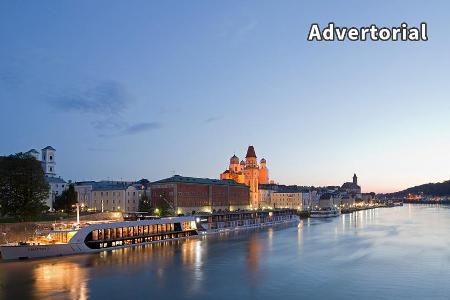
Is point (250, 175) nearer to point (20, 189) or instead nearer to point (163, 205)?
point (163, 205)

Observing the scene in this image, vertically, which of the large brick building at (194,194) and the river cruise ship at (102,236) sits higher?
the large brick building at (194,194)

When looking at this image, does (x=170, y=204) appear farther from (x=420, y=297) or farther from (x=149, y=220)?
(x=420, y=297)

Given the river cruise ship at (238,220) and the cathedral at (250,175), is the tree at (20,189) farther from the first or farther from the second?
the cathedral at (250,175)

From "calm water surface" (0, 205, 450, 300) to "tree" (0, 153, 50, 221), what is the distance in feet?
33.6

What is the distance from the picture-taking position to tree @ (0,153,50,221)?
48.6 meters

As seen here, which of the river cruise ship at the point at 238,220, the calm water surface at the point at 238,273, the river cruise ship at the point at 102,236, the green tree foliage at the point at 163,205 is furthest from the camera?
the green tree foliage at the point at 163,205

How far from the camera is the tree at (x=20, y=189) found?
1913 inches

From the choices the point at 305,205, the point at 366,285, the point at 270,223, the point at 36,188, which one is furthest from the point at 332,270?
the point at 305,205

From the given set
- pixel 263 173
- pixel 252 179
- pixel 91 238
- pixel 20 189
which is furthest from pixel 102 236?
pixel 263 173

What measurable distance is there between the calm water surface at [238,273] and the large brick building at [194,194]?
3612 centimetres

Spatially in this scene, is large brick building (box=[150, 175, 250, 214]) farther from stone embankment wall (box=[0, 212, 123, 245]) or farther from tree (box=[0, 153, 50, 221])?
stone embankment wall (box=[0, 212, 123, 245])

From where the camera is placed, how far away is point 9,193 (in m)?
48.9

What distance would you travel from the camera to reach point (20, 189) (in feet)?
161

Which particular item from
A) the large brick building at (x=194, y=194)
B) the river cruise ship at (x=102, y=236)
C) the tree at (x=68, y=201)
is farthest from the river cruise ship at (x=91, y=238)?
the large brick building at (x=194, y=194)
